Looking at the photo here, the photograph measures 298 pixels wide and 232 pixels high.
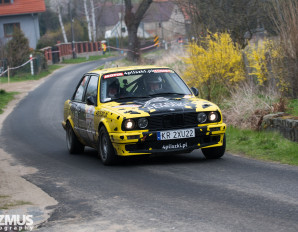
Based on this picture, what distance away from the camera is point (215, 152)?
35.8ft

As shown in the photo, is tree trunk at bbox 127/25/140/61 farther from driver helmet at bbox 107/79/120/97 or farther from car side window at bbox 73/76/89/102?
driver helmet at bbox 107/79/120/97

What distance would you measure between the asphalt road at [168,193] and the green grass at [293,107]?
8.25 feet

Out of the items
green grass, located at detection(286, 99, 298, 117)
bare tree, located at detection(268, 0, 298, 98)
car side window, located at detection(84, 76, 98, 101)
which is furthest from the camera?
bare tree, located at detection(268, 0, 298, 98)

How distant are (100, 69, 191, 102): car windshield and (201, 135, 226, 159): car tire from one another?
3.79ft

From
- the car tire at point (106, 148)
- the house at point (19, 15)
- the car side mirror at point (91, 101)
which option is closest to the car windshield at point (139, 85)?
the car side mirror at point (91, 101)

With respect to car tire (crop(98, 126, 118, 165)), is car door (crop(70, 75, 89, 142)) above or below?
above

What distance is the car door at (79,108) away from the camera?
39.9 ft

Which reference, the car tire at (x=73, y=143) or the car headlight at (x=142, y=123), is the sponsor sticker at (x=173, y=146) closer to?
the car headlight at (x=142, y=123)

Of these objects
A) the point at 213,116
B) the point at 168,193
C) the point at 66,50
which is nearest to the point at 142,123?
the point at 213,116

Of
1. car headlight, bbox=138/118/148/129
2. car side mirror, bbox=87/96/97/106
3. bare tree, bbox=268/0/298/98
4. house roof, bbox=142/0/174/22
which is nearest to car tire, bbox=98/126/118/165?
car headlight, bbox=138/118/148/129

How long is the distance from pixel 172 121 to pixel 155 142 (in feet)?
1.38

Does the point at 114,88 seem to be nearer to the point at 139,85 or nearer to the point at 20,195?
the point at 139,85

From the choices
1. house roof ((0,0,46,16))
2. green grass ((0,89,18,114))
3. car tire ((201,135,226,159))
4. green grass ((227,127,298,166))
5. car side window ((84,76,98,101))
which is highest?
house roof ((0,0,46,16))

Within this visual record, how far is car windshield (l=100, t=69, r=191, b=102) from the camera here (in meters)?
11.3
